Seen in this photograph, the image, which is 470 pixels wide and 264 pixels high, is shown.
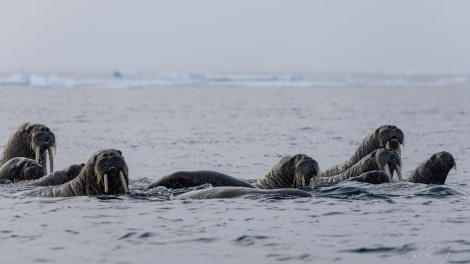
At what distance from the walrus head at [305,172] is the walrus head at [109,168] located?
2.83 metres

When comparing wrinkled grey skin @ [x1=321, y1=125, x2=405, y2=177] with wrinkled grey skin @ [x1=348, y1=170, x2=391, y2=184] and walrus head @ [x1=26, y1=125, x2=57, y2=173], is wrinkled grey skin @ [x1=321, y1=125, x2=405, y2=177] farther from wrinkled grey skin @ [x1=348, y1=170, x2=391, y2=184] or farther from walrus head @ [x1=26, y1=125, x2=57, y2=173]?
walrus head @ [x1=26, y1=125, x2=57, y2=173]

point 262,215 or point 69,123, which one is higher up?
point 69,123

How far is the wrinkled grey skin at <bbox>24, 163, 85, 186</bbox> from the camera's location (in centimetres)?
1384

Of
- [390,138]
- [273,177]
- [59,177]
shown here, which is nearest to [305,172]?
[273,177]

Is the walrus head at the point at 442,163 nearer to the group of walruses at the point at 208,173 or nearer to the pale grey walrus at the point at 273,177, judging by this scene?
the group of walruses at the point at 208,173

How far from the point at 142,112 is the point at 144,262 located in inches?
1229

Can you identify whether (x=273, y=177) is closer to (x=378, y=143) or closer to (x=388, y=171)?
(x=388, y=171)

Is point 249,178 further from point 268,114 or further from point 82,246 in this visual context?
point 268,114

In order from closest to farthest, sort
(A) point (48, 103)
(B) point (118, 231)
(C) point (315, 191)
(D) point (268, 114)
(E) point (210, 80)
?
(B) point (118, 231) < (C) point (315, 191) < (D) point (268, 114) < (A) point (48, 103) < (E) point (210, 80)

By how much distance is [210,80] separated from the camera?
99.2 meters

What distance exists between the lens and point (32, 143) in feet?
51.2

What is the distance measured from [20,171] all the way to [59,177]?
118 centimetres

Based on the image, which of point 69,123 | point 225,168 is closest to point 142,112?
point 69,123

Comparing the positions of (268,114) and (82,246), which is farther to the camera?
(268,114)
